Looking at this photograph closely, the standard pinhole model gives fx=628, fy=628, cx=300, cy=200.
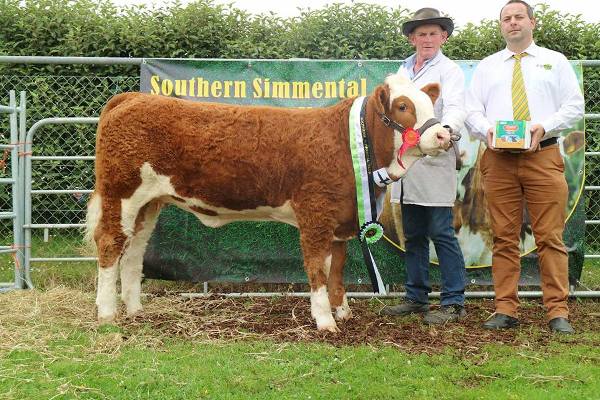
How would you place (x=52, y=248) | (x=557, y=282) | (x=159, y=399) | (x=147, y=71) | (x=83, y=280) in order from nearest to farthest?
1. (x=159, y=399)
2. (x=557, y=282)
3. (x=147, y=71)
4. (x=83, y=280)
5. (x=52, y=248)

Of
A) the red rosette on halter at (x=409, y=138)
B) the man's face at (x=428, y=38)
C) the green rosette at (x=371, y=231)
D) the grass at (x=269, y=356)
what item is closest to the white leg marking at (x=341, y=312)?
the grass at (x=269, y=356)

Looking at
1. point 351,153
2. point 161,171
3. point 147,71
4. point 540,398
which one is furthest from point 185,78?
point 540,398

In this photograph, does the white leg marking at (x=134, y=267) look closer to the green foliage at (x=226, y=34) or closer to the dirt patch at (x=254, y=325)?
the dirt patch at (x=254, y=325)

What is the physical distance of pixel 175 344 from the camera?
4883mm

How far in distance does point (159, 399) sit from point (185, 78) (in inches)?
148

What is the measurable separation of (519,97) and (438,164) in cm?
88

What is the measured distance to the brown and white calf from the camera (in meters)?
5.12

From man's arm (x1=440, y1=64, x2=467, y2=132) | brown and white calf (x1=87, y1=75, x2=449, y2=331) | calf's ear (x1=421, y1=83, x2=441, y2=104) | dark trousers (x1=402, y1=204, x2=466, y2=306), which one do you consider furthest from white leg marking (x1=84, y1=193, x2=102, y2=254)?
man's arm (x1=440, y1=64, x2=467, y2=132)

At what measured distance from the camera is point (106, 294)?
5.38 m

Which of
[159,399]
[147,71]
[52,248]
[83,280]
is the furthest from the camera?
[52,248]

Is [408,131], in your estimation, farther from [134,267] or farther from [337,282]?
[134,267]

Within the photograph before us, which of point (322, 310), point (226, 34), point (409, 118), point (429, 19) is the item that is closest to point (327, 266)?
point (322, 310)

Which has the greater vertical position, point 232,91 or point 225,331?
point 232,91

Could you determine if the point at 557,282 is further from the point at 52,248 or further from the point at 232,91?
the point at 52,248
